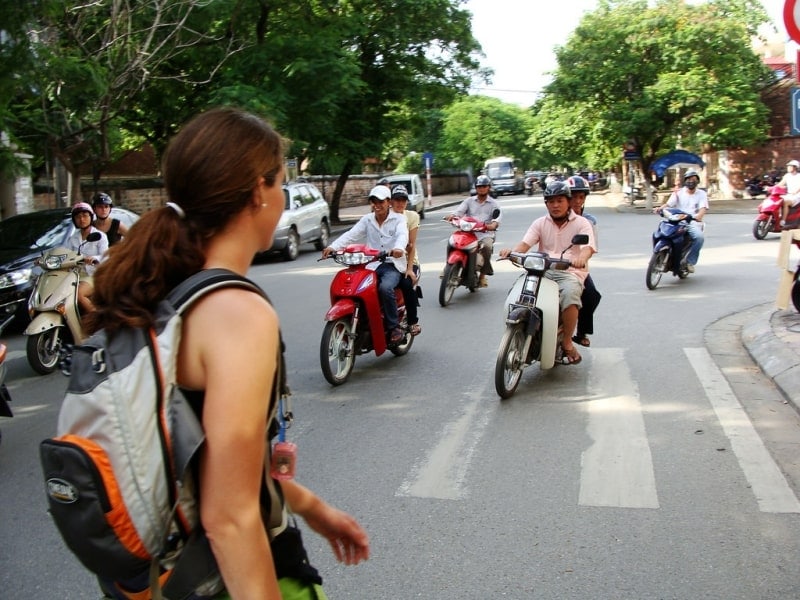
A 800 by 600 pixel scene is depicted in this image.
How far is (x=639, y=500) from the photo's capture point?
4344 mm

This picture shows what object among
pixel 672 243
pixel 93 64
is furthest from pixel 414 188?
pixel 672 243

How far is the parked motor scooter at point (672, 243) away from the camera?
1193 cm

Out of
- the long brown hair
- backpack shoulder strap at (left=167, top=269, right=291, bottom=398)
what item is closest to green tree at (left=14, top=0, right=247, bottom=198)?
the long brown hair

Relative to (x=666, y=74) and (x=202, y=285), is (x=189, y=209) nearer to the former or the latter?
(x=202, y=285)

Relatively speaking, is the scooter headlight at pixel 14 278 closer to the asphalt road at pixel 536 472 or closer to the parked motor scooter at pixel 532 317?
the asphalt road at pixel 536 472

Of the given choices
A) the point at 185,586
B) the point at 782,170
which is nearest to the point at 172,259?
the point at 185,586

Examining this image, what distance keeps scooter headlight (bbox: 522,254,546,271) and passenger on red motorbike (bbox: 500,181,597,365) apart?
0.80 feet

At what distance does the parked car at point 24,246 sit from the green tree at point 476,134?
181ft

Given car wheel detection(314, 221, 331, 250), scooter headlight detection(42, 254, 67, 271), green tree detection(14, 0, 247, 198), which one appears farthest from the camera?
car wheel detection(314, 221, 331, 250)

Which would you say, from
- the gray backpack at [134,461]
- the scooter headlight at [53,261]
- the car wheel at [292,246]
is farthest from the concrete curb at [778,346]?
the car wheel at [292,246]

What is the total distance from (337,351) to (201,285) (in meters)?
5.67

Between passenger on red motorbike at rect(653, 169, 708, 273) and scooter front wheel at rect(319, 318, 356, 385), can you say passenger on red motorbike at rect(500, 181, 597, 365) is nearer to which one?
scooter front wheel at rect(319, 318, 356, 385)

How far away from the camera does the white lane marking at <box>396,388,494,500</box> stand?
15.1 ft

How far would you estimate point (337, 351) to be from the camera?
7121 mm
